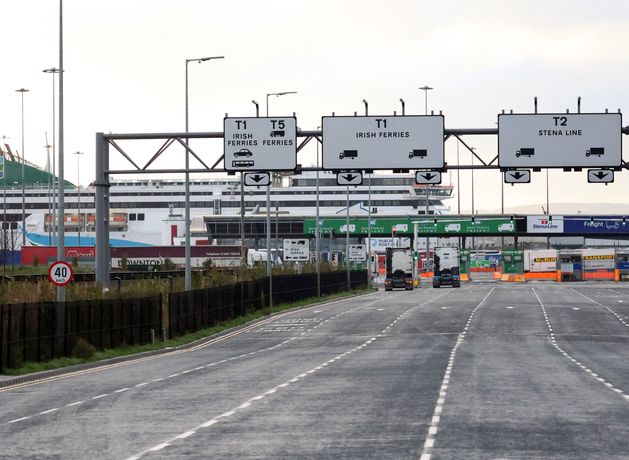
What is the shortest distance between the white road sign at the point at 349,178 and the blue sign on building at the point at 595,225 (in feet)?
292

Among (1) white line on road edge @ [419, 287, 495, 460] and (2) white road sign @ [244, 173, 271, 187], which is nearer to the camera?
(1) white line on road edge @ [419, 287, 495, 460]

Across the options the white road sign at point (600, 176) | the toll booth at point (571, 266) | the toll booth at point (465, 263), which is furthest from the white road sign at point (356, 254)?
the white road sign at point (600, 176)

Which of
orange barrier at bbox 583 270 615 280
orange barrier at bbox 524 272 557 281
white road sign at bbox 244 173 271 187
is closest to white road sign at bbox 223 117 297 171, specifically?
white road sign at bbox 244 173 271 187

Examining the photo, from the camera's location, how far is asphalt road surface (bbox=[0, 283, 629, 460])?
1436cm

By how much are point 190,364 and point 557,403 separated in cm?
1460

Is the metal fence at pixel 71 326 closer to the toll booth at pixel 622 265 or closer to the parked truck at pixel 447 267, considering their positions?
the parked truck at pixel 447 267

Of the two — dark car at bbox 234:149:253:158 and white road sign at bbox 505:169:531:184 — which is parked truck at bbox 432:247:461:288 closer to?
white road sign at bbox 505:169:531:184

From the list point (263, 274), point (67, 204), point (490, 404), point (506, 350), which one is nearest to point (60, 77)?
point (506, 350)

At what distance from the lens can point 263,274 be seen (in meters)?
67.1

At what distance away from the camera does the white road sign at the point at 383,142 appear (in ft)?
131

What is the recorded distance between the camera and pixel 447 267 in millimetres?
105500

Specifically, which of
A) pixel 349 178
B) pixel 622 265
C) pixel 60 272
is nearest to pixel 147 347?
pixel 60 272

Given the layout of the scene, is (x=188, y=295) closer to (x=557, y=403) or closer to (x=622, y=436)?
(x=557, y=403)

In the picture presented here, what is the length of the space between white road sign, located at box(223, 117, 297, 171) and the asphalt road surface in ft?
22.1
